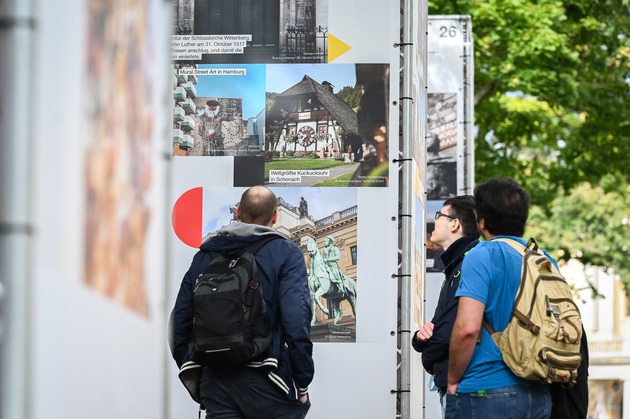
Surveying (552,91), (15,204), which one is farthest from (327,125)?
(552,91)

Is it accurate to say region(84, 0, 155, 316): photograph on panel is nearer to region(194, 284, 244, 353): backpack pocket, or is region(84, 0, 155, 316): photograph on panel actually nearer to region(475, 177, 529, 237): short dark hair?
region(194, 284, 244, 353): backpack pocket

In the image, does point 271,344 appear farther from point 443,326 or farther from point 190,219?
point 190,219

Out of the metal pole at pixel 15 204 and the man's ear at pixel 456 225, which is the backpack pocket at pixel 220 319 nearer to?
the man's ear at pixel 456 225

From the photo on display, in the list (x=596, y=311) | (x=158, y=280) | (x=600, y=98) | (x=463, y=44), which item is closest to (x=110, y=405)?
(x=158, y=280)

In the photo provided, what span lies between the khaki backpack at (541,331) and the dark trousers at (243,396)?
1.03 meters

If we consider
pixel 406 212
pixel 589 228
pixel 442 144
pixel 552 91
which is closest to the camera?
pixel 406 212

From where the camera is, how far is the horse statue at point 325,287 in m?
6.77

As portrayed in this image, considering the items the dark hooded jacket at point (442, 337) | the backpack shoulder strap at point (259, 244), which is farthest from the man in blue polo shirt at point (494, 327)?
the backpack shoulder strap at point (259, 244)

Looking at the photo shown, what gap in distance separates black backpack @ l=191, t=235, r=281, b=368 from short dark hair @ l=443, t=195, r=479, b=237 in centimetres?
172

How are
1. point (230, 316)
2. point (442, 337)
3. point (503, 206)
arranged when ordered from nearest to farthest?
point (230, 316) → point (503, 206) → point (442, 337)

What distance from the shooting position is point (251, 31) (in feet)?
23.0

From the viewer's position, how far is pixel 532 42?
758 inches

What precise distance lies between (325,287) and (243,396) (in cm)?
140

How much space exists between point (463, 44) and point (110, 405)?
1192 centimetres
